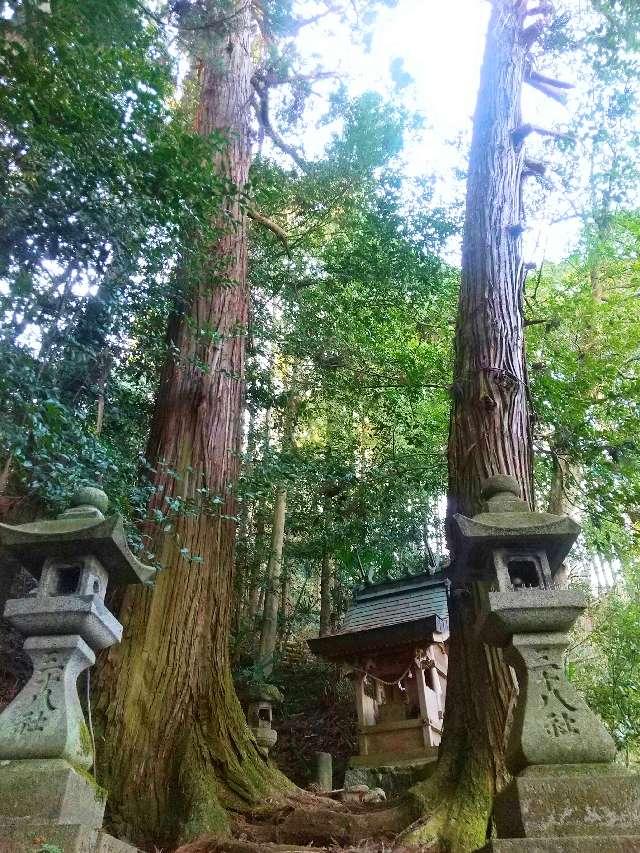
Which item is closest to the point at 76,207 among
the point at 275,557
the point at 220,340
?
the point at 220,340

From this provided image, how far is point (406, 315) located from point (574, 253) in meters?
3.09

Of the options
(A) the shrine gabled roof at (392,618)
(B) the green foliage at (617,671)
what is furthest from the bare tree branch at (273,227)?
(B) the green foliage at (617,671)

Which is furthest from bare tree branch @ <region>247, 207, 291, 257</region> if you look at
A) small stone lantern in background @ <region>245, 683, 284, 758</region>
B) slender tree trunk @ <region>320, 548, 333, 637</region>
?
slender tree trunk @ <region>320, 548, 333, 637</region>

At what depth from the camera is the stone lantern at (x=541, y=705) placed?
85.0 inches

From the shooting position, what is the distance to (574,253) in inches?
377

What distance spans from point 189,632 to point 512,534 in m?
2.32

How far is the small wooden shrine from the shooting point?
752 centimetres

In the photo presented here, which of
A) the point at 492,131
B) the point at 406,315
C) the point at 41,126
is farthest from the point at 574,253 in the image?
the point at 41,126

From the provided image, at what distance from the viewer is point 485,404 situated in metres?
4.34

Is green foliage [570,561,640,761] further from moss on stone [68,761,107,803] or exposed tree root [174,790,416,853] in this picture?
moss on stone [68,761,107,803]

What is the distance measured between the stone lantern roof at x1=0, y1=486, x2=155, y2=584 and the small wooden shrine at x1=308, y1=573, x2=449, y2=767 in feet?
17.5

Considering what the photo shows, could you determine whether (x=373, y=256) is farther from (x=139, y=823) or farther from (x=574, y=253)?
(x=139, y=823)

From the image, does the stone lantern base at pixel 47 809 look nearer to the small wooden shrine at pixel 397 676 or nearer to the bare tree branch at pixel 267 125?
the small wooden shrine at pixel 397 676

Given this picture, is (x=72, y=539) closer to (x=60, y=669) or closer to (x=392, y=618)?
(x=60, y=669)
